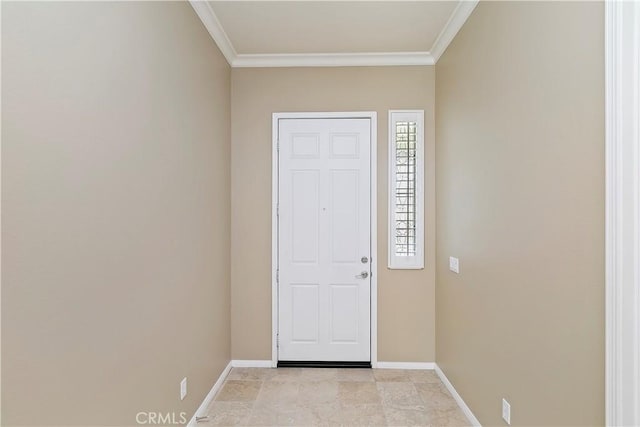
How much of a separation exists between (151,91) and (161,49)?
283 mm

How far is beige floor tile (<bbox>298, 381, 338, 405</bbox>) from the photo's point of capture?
2686 millimetres

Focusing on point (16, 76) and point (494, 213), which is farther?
point (494, 213)

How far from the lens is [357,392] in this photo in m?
2.81

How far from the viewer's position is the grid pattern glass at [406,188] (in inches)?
129

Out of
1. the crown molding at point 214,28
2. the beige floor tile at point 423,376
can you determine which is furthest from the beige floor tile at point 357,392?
the crown molding at point 214,28

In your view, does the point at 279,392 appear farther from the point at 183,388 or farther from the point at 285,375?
the point at 183,388

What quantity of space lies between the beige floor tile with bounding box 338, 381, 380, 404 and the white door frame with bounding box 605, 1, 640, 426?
1770 millimetres

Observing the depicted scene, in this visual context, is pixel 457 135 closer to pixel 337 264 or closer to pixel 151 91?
pixel 337 264

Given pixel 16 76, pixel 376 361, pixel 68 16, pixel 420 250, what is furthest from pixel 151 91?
pixel 376 361

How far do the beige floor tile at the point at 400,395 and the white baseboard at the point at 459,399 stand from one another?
0.26 m

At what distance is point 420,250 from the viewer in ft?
10.6

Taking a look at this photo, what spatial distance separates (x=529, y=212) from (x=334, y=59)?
2232 millimetres

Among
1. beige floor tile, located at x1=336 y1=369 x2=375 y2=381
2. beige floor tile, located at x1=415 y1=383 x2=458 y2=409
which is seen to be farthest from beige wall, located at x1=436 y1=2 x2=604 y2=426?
beige floor tile, located at x1=336 y1=369 x2=375 y2=381

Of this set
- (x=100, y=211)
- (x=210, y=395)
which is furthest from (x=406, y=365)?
(x=100, y=211)
